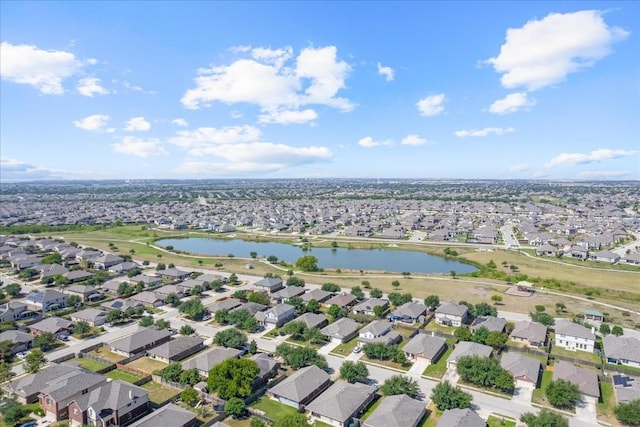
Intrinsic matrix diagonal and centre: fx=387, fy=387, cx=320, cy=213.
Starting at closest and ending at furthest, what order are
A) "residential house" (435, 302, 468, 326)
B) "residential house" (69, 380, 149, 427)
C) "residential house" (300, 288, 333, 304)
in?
"residential house" (69, 380, 149, 427), "residential house" (435, 302, 468, 326), "residential house" (300, 288, 333, 304)

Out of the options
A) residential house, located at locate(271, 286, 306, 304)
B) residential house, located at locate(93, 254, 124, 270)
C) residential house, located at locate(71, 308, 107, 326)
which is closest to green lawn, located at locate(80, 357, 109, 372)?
residential house, located at locate(71, 308, 107, 326)

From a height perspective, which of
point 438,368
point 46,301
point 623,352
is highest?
point 46,301

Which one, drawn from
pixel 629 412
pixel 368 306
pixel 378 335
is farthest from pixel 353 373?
pixel 629 412

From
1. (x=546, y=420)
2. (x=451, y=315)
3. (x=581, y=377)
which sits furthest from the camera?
(x=451, y=315)

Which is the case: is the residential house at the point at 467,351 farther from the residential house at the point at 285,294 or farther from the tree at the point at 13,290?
the tree at the point at 13,290

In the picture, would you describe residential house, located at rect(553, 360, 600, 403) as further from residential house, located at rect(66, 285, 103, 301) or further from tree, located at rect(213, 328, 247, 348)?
residential house, located at rect(66, 285, 103, 301)

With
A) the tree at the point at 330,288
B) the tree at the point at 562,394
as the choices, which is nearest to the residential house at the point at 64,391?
the tree at the point at 330,288

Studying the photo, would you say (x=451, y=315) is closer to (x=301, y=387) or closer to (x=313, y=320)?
(x=313, y=320)
